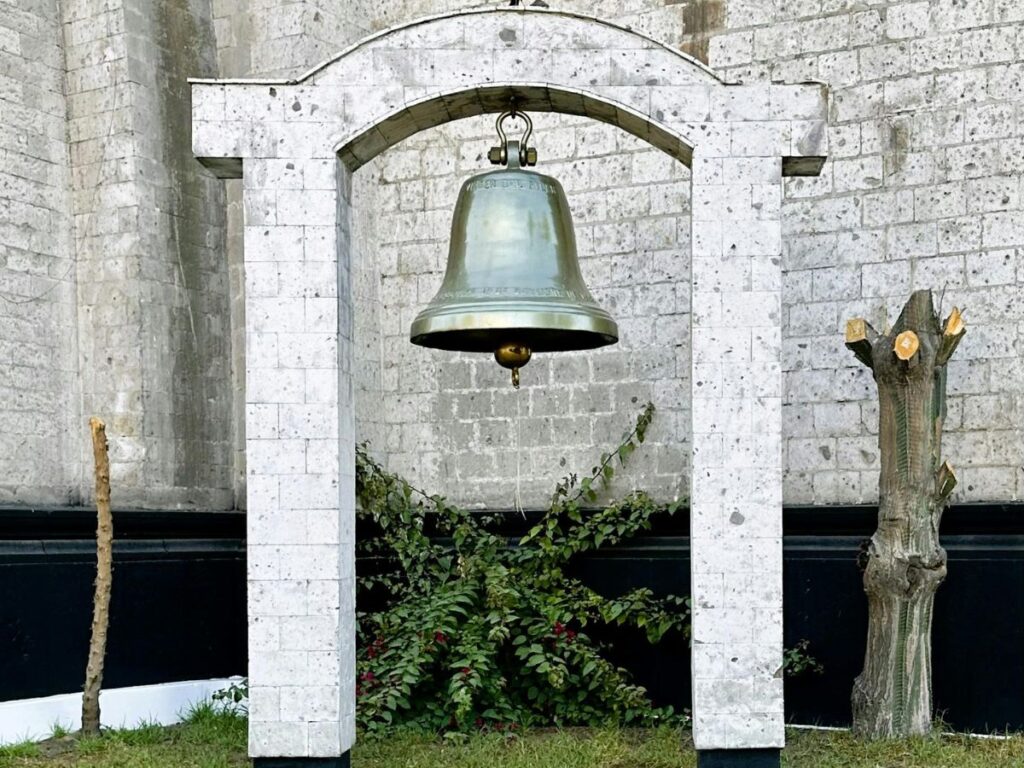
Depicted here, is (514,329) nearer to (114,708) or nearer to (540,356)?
(540,356)

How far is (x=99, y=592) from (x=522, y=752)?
2226mm

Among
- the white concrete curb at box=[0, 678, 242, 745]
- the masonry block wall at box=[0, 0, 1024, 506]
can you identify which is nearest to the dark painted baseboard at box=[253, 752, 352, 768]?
the white concrete curb at box=[0, 678, 242, 745]

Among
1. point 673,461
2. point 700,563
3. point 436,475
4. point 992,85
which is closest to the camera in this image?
point 700,563

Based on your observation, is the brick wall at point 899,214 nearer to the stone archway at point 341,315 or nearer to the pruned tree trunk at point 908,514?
the pruned tree trunk at point 908,514

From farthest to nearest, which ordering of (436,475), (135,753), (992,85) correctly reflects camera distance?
(436,475), (992,85), (135,753)

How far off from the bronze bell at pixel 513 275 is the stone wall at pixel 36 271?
10.4ft

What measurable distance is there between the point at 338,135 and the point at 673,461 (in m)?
3.42

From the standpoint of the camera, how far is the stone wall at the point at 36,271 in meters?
7.71

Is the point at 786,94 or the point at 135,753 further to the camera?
the point at 135,753

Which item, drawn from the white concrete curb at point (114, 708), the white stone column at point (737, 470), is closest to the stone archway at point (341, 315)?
the white stone column at point (737, 470)

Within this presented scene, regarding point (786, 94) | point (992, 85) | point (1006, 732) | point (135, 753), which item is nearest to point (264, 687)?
point (135, 753)

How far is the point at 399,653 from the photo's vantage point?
770cm

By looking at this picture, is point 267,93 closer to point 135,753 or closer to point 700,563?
point 700,563

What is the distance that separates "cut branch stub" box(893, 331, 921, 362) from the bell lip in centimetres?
177
